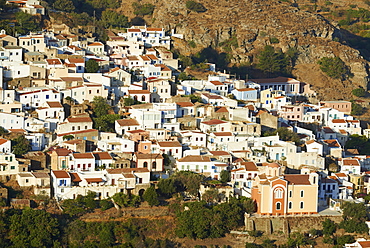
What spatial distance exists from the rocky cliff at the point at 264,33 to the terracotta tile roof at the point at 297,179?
27.5 metres

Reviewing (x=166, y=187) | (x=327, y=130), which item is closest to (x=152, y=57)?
(x=327, y=130)

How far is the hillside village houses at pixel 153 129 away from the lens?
180 feet

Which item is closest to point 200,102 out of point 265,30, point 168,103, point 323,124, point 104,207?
point 168,103

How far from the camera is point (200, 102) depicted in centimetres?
6644

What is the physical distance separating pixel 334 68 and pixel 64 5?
2332 centimetres

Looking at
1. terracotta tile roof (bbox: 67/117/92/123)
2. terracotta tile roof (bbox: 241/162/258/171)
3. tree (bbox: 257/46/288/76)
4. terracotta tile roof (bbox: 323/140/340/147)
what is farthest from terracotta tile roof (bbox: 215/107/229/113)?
tree (bbox: 257/46/288/76)

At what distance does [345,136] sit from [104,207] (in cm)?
2267

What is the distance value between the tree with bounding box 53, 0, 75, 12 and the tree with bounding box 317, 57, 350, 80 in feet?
71.0

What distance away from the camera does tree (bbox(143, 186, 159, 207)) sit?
53.5 meters

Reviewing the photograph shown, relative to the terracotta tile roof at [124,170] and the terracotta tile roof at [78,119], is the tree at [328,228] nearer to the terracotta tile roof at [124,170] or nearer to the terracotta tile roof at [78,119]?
the terracotta tile roof at [124,170]

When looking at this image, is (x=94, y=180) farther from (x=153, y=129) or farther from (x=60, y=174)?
(x=153, y=129)

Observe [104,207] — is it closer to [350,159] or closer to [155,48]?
[350,159]

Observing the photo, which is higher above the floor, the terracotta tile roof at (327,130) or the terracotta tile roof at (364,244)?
the terracotta tile roof at (327,130)

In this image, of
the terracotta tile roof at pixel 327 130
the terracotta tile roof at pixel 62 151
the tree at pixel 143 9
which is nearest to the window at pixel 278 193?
the terracotta tile roof at pixel 62 151
